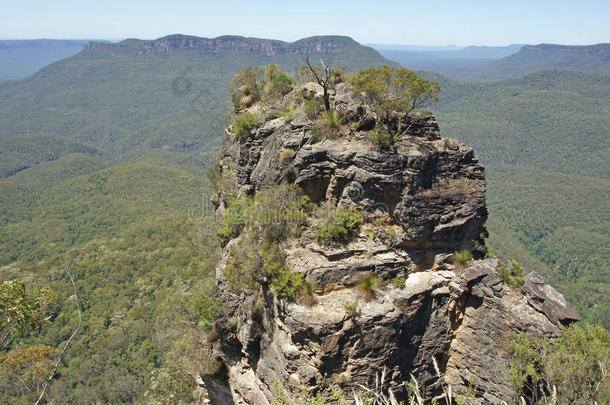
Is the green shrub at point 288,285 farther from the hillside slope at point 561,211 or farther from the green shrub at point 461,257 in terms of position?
the hillside slope at point 561,211

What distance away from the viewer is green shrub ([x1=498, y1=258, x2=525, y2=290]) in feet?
41.4

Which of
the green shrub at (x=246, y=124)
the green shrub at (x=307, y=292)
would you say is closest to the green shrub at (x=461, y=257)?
the green shrub at (x=307, y=292)

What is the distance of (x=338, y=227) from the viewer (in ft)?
39.7

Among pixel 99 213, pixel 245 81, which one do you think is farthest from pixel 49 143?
pixel 245 81

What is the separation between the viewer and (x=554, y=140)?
199500 millimetres

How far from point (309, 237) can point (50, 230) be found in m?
95.2

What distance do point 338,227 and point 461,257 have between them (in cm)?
510

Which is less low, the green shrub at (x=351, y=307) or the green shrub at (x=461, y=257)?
the green shrub at (x=461, y=257)

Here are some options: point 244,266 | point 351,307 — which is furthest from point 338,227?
point 244,266

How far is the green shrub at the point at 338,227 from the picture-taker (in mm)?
12148

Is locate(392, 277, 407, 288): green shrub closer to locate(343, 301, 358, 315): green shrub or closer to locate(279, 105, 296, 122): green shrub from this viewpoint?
locate(343, 301, 358, 315): green shrub

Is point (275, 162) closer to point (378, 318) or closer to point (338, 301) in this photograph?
point (338, 301)

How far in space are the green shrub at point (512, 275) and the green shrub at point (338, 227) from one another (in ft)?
19.2

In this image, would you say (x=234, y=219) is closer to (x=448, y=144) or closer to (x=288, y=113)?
(x=288, y=113)
